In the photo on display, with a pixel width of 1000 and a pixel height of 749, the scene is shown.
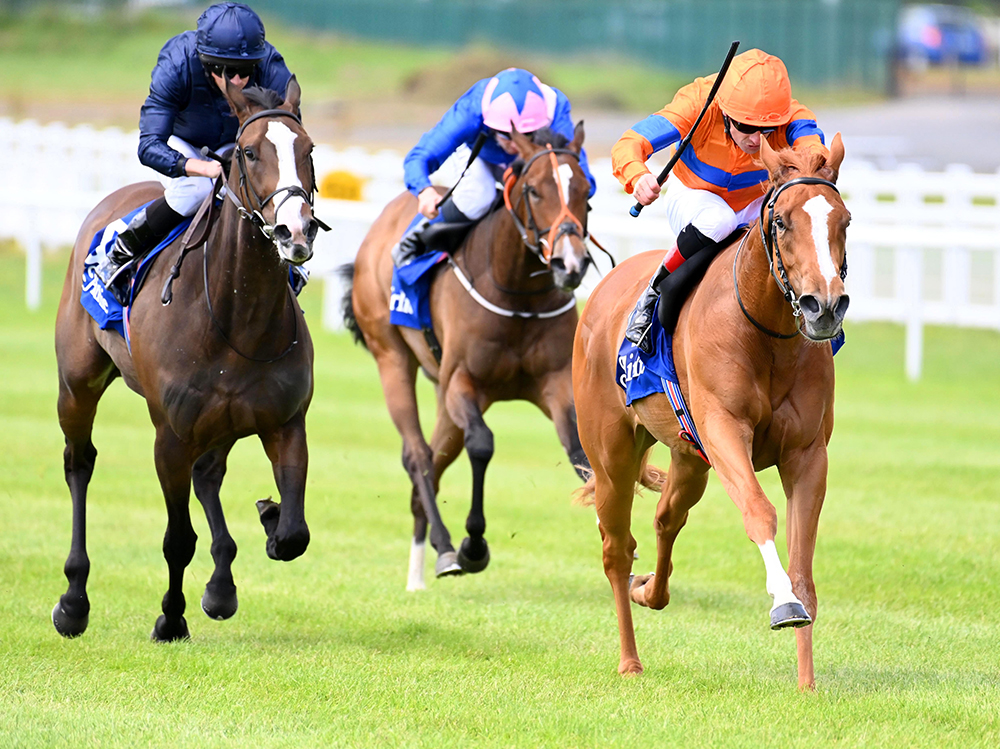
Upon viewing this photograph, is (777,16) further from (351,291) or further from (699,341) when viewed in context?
(699,341)

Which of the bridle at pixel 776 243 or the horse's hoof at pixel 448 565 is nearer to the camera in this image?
the bridle at pixel 776 243

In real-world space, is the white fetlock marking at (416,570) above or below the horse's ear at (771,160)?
below

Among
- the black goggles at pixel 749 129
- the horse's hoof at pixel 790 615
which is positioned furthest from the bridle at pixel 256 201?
the horse's hoof at pixel 790 615

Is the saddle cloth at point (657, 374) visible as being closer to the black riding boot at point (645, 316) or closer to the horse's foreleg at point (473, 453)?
the black riding boot at point (645, 316)

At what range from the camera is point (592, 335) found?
639 centimetres

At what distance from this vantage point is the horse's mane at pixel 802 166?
502 cm

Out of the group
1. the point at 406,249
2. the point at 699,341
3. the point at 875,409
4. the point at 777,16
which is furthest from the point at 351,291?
the point at 777,16

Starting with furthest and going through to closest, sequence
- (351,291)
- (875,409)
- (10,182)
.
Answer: (10,182) → (875,409) → (351,291)

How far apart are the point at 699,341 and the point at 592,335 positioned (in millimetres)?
992

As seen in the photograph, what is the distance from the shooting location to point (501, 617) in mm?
7023

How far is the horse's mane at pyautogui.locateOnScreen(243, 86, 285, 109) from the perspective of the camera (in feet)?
19.8

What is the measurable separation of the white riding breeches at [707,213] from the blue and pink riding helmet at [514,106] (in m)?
2.06

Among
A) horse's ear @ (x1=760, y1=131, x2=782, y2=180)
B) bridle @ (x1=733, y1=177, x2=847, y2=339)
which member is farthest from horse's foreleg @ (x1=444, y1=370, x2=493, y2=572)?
horse's ear @ (x1=760, y1=131, x2=782, y2=180)

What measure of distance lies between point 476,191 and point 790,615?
13.1ft
